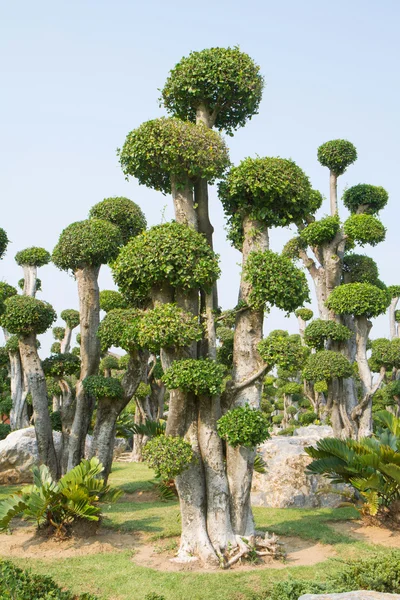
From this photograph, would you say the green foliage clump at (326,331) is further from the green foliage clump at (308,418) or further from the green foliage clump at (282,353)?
the green foliage clump at (308,418)

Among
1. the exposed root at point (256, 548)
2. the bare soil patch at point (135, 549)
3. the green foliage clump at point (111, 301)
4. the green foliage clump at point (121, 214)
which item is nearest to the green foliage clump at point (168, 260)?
the exposed root at point (256, 548)

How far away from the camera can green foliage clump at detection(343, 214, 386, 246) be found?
1733 cm

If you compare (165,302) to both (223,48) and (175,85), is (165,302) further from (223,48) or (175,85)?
(223,48)

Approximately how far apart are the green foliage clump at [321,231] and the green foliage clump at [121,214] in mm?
5060

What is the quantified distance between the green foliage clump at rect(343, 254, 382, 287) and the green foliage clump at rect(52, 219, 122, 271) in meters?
7.70

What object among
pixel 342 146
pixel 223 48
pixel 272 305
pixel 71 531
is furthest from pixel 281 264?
pixel 342 146

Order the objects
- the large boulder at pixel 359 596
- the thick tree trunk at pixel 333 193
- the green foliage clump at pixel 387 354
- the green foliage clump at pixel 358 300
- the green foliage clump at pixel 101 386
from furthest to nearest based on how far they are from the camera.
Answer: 1. the green foliage clump at pixel 387 354
2. the thick tree trunk at pixel 333 193
3. the green foliage clump at pixel 358 300
4. the green foliage clump at pixel 101 386
5. the large boulder at pixel 359 596

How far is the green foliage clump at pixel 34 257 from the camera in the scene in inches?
747

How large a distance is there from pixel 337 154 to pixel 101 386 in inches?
417

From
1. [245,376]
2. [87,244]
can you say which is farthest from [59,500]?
[87,244]

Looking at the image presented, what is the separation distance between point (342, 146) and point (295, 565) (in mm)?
13262

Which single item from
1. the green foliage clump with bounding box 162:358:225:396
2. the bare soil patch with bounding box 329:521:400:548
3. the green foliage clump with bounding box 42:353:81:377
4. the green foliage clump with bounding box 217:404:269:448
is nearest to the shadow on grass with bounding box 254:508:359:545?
the bare soil patch with bounding box 329:521:400:548

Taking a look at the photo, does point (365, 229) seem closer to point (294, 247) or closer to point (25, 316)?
point (294, 247)

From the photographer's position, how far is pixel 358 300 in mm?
16375
